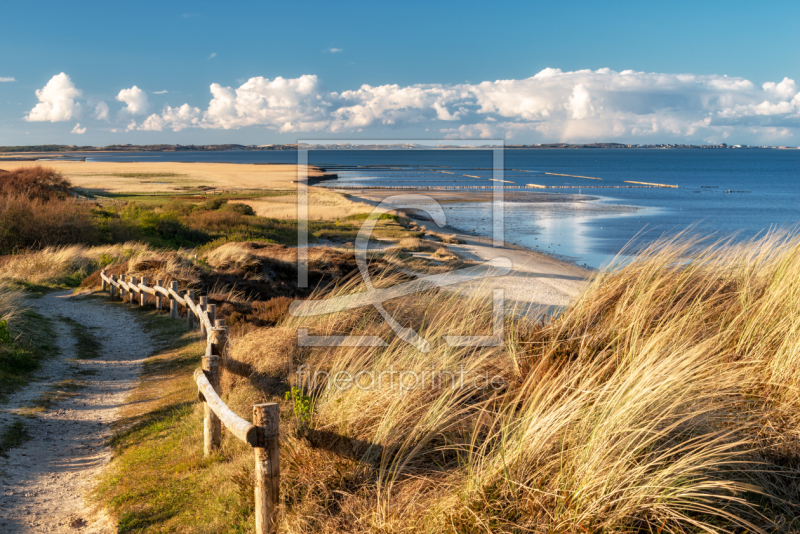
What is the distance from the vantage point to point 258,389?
675 cm

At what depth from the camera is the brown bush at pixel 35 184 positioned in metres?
28.9

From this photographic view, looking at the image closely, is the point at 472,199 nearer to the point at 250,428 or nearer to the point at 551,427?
the point at 250,428

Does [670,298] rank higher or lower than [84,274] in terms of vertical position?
higher

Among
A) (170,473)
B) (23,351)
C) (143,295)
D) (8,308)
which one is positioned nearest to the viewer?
(170,473)

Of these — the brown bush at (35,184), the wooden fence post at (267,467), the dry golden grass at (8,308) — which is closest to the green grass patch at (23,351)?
the dry golden grass at (8,308)

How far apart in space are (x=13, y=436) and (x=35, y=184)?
3001 centimetres

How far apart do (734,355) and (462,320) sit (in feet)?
9.24

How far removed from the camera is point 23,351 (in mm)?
10062

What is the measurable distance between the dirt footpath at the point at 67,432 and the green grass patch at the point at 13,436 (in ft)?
0.24

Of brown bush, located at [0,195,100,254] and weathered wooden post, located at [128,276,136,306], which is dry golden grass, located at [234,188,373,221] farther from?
weathered wooden post, located at [128,276,136,306]

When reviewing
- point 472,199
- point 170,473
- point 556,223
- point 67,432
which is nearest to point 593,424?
point 170,473

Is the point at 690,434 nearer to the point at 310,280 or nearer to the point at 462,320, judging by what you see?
the point at 462,320

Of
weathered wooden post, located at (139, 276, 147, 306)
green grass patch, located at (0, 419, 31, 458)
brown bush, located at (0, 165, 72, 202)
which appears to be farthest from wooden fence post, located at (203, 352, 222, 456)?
brown bush, located at (0, 165, 72, 202)

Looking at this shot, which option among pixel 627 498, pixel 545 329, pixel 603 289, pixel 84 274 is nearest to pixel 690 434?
pixel 627 498
